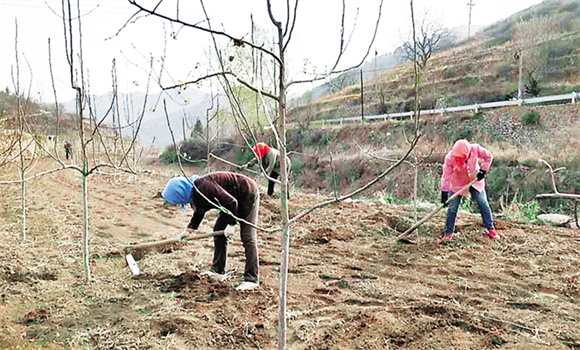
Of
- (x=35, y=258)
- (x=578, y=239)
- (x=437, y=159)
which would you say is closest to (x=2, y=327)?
(x=35, y=258)

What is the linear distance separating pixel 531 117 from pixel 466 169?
11486 mm

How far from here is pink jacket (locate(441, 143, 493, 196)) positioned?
499 centimetres

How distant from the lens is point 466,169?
5.06 metres

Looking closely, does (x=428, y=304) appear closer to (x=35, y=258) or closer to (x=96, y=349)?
(x=96, y=349)

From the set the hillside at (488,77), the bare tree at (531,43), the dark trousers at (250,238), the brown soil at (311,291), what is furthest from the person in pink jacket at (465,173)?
the bare tree at (531,43)

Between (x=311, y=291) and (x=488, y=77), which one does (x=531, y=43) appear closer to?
(x=488, y=77)

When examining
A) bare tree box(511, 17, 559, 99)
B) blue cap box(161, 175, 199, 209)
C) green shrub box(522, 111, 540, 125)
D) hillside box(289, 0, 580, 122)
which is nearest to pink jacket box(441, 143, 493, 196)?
blue cap box(161, 175, 199, 209)

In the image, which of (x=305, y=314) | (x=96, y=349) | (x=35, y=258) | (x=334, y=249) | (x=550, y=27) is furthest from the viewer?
(x=550, y=27)

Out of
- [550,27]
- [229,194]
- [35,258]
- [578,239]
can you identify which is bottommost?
[578,239]

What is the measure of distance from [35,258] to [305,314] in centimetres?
310

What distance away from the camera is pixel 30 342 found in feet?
8.75

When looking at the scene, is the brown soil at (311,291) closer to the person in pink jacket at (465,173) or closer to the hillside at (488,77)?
the person in pink jacket at (465,173)

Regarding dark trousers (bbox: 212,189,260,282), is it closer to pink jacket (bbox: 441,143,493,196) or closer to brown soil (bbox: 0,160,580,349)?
brown soil (bbox: 0,160,580,349)

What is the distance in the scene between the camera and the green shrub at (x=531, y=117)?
46.6 feet
